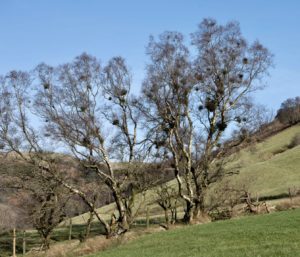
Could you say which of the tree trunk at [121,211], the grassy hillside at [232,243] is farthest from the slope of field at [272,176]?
the grassy hillside at [232,243]

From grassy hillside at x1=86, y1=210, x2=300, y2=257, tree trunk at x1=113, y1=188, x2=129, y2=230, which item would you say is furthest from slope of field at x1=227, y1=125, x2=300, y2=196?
grassy hillside at x1=86, y1=210, x2=300, y2=257

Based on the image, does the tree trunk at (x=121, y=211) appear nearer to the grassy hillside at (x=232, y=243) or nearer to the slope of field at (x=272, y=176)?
the grassy hillside at (x=232, y=243)

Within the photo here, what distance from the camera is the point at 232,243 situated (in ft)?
59.5

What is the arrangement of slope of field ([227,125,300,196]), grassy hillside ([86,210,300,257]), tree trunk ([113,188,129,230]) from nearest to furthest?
grassy hillside ([86,210,300,257]), tree trunk ([113,188,129,230]), slope of field ([227,125,300,196])

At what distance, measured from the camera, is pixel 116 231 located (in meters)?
34.5

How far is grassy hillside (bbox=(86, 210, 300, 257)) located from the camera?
15301 millimetres

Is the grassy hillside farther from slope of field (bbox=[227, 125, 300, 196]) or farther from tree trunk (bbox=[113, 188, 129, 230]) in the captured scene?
slope of field (bbox=[227, 125, 300, 196])

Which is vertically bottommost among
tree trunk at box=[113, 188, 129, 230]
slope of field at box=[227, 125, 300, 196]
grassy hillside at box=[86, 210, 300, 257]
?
grassy hillside at box=[86, 210, 300, 257]

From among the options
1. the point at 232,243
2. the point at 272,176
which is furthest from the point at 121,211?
the point at 272,176

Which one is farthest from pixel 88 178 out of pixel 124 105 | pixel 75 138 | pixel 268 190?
pixel 268 190

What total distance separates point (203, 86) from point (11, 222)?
108ft

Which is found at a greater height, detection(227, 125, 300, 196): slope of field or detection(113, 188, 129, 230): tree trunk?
detection(227, 125, 300, 196): slope of field

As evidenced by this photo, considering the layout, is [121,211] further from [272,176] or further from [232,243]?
[272,176]

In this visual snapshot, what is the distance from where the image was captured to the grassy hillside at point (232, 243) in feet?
50.2
